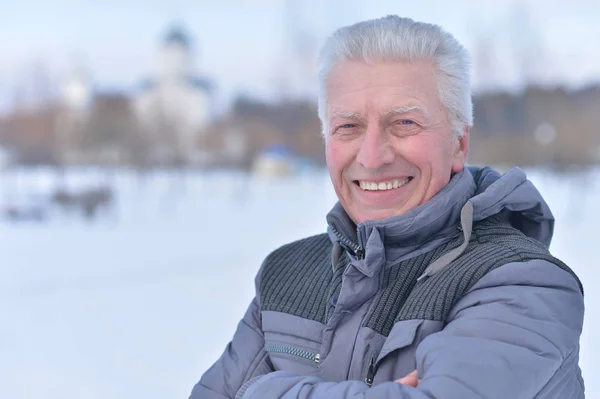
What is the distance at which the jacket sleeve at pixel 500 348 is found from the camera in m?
0.94

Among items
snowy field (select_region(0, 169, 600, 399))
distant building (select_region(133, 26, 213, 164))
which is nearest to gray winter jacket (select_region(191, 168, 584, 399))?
snowy field (select_region(0, 169, 600, 399))

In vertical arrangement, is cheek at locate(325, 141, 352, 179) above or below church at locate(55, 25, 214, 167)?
above

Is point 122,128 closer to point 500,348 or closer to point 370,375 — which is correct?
→ point 370,375

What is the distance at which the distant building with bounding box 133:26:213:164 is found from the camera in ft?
41.8

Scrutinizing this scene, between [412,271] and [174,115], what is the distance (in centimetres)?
1374

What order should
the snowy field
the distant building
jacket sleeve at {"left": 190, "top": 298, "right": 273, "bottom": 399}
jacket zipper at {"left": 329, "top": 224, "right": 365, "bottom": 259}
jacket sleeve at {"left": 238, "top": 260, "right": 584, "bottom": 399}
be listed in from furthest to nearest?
the distant building → the snowy field → jacket sleeve at {"left": 190, "top": 298, "right": 273, "bottom": 399} → jacket zipper at {"left": 329, "top": 224, "right": 365, "bottom": 259} → jacket sleeve at {"left": 238, "top": 260, "right": 584, "bottom": 399}

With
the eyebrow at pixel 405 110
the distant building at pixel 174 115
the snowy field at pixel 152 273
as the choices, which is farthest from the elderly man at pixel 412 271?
the distant building at pixel 174 115

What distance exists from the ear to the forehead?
4.2 inches

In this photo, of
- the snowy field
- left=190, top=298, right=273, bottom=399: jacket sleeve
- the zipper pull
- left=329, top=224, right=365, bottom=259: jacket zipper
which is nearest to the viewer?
the zipper pull

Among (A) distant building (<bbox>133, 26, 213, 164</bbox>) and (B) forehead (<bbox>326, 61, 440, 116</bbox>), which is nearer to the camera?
(B) forehead (<bbox>326, 61, 440, 116</bbox>)

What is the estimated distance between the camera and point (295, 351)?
1257mm

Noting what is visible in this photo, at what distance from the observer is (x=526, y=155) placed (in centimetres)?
1194

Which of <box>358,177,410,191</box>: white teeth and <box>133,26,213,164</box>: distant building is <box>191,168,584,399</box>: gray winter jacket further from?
<box>133,26,213,164</box>: distant building

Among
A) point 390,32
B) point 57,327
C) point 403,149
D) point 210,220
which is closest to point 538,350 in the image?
point 403,149
